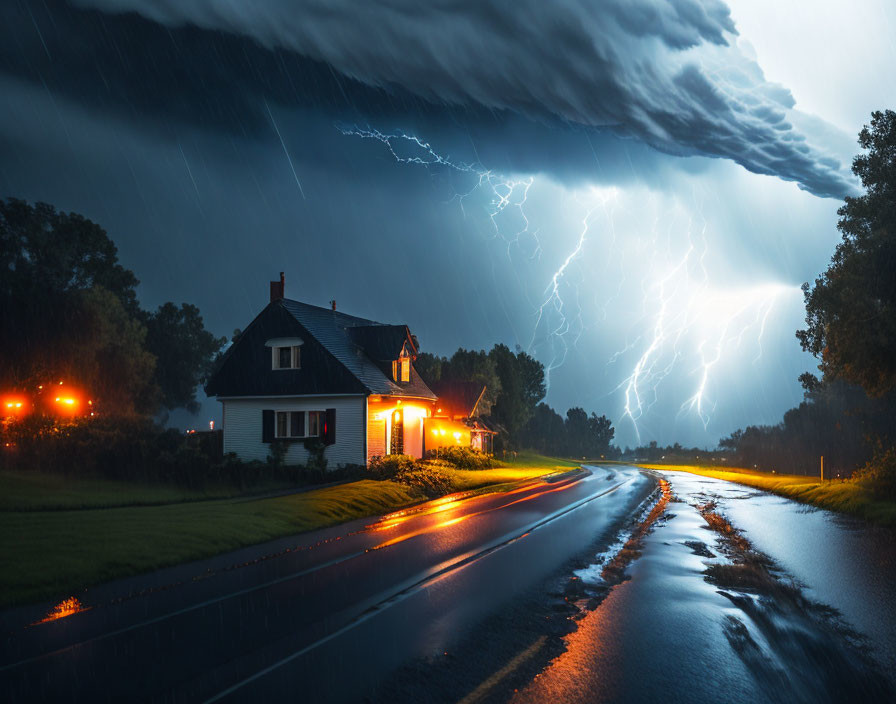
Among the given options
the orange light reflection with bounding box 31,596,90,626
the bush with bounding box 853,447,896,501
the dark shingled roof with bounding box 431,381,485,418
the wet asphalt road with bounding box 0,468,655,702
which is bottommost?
the orange light reflection with bounding box 31,596,90,626

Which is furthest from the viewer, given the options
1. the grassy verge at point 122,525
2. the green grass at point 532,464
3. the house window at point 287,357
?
the green grass at point 532,464

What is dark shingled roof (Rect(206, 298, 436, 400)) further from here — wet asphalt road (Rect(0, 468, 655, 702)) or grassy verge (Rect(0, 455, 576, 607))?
wet asphalt road (Rect(0, 468, 655, 702))

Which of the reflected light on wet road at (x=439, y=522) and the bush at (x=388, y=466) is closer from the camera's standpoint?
the reflected light on wet road at (x=439, y=522)

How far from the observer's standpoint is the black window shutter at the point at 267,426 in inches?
1253

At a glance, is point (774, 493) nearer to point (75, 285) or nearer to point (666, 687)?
point (666, 687)

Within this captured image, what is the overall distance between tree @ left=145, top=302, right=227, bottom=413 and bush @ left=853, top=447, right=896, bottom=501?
72.2 metres

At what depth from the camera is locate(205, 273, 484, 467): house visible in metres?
31.1

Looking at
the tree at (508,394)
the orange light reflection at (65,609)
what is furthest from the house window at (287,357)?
the tree at (508,394)

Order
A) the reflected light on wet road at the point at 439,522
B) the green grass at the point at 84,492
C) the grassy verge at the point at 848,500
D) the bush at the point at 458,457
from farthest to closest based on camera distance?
the bush at the point at 458,457
the green grass at the point at 84,492
the grassy verge at the point at 848,500
the reflected light on wet road at the point at 439,522

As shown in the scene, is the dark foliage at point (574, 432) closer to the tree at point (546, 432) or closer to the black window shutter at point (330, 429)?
the tree at point (546, 432)

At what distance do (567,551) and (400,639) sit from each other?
20.2 feet

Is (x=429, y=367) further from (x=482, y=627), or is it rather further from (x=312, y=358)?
(x=482, y=627)

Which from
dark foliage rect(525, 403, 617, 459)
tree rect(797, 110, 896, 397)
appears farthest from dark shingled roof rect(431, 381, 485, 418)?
dark foliage rect(525, 403, 617, 459)

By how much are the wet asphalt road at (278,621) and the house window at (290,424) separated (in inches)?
756
